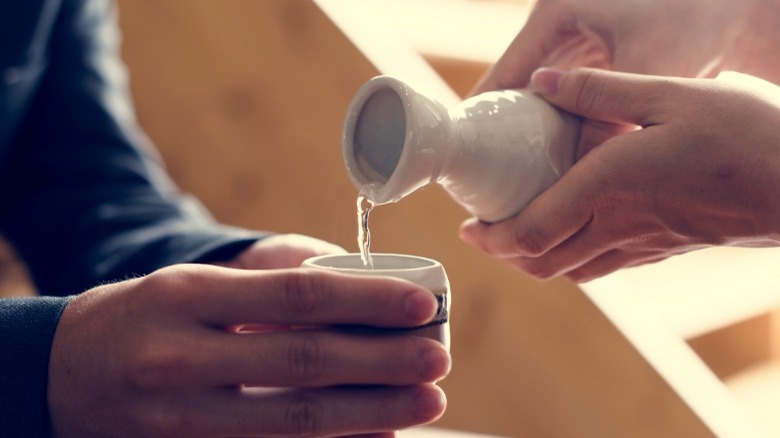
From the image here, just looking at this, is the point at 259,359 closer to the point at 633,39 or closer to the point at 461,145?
the point at 461,145

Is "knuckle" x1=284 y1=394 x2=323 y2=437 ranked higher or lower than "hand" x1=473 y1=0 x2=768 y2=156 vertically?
Answer: lower

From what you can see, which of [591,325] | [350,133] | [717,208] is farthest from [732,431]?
[350,133]

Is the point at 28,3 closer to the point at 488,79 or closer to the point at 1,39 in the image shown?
the point at 1,39

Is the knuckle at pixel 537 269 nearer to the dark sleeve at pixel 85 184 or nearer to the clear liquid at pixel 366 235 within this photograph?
the clear liquid at pixel 366 235

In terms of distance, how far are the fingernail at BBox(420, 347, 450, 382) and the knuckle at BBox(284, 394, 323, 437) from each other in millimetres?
83

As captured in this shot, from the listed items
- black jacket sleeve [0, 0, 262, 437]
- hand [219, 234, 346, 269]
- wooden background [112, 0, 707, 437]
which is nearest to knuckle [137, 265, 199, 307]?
hand [219, 234, 346, 269]

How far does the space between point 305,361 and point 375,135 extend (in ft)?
0.84

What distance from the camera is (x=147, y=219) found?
127cm

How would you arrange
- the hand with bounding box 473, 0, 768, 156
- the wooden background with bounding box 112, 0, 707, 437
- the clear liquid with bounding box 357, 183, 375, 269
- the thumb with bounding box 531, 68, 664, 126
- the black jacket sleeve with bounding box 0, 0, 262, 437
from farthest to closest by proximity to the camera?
the wooden background with bounding box 112, 0, 707, 437 < the black jacket sleeve with bounding box 0, 0, 262, 437 < the hand with bounding box 473, 0, 768, 156 < the thumb with bounding box 531, 68, 664, 126 < the clear liquid with bounding box 357, 183, 375, 269

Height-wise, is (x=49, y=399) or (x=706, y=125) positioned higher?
(x=706, y=125)

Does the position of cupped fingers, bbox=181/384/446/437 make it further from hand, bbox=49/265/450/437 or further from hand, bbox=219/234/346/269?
hand, bbox=219/234/346/269

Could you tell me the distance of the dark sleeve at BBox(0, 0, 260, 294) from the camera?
4.04 ft

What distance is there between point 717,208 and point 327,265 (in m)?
0.39

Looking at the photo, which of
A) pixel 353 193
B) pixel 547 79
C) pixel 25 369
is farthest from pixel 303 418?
pixel 353 193
